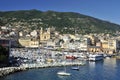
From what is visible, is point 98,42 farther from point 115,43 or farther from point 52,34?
point 52,34

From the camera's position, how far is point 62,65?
69375mm

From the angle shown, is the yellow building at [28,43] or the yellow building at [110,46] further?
the yellow building at [28,43]

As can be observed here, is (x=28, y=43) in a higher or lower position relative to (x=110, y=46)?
higher

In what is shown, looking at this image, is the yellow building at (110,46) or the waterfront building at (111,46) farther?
the waterfront building at (111,46)

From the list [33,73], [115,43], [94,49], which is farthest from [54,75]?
[115,43]

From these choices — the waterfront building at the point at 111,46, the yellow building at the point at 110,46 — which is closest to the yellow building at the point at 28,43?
the yellow building at the point at 110,46

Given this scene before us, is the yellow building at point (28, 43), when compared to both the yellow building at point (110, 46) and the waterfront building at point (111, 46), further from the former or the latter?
the waterfront building at point (111, 46)

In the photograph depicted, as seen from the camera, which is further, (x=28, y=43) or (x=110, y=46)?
(x=28, y=43)

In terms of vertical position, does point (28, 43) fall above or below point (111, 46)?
above

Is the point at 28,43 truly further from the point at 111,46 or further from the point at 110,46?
the point at 111,46

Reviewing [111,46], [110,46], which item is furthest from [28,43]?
[111,46]

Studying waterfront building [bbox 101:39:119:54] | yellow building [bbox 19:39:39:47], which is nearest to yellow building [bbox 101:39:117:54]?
waterfront building [bbox 101:39:119:54]

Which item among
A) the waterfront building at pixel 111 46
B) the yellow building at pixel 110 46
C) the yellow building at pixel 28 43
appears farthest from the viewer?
the yellow building at pixel 28 43

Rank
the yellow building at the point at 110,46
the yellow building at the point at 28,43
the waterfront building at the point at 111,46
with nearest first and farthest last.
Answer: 1. the yellow building at the point at 110,46
2. the waterfront building at the point at 111,46
3. the yellow building at the point at 28,43
